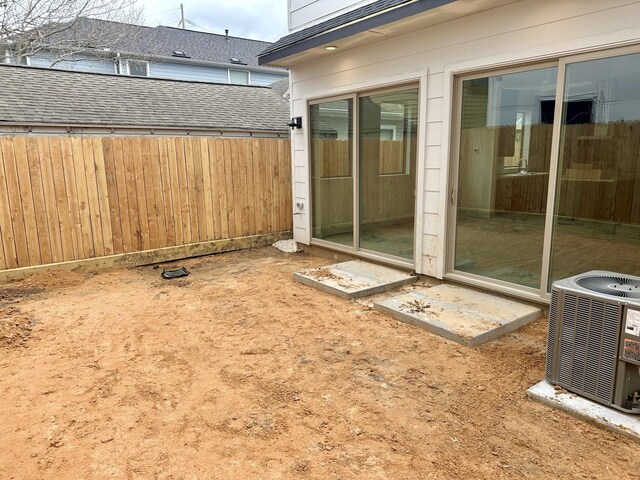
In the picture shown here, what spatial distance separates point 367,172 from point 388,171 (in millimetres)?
369

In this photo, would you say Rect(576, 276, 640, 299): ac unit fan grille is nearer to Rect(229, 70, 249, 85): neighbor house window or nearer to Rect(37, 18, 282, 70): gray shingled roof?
Rect(37, 18, 282, 70): gray shingled roof

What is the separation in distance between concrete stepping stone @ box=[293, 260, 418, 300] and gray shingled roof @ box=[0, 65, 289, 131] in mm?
3270

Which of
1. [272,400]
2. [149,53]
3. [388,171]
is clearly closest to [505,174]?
[388,171]

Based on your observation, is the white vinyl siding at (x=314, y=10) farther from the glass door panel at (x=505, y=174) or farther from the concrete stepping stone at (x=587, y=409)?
the concrete stepping stone at (x=587, y=409)

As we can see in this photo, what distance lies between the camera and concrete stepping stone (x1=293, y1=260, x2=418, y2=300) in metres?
4.48

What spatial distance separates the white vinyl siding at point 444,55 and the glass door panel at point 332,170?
0.28 meters

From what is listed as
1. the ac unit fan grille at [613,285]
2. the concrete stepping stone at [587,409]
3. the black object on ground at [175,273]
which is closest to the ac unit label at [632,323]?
the ac unit fan grille at [613,285]

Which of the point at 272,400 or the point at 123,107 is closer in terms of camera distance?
the point at 272,400

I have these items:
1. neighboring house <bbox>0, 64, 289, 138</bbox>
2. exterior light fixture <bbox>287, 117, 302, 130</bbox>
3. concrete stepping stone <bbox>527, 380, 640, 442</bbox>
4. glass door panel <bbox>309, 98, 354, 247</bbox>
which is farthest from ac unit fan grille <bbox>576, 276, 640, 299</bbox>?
neighboring house <bbox>0, 64, 289, 138</bbox>

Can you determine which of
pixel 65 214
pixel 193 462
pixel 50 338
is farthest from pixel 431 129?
pixel 65 214

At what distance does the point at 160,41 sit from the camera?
15.4m

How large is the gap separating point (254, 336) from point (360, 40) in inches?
137

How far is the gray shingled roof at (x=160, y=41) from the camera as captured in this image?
1266 centimetres

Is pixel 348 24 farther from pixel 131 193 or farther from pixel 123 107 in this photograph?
pixel 123 107
